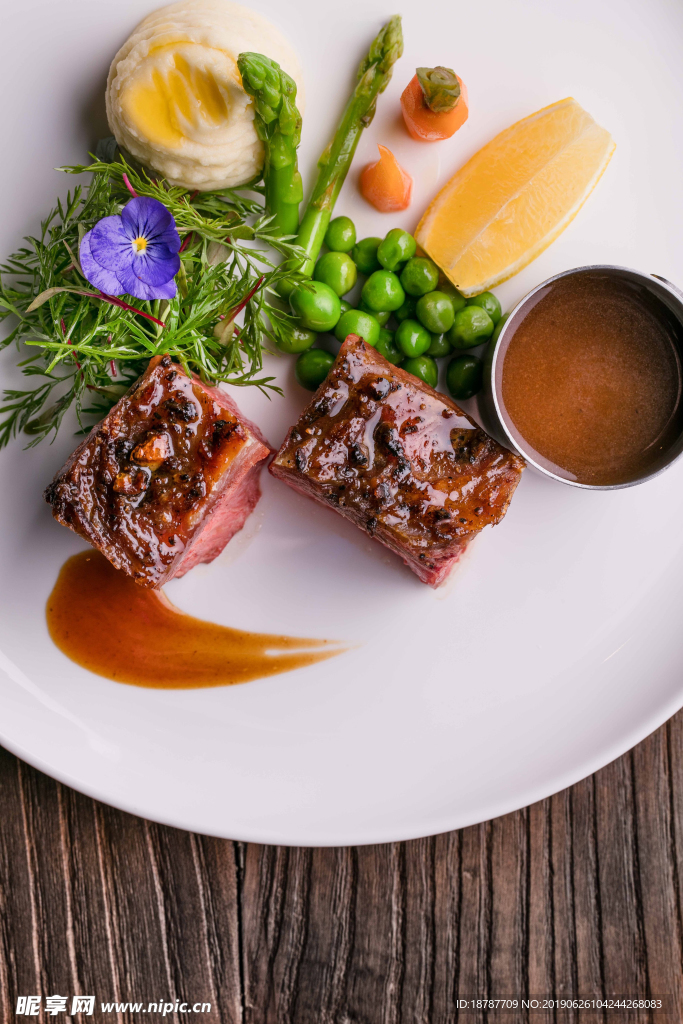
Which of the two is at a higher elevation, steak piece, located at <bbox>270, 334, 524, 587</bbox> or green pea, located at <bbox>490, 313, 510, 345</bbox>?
green pea, located at <bbox>490, 313, 510, 345</bbox>

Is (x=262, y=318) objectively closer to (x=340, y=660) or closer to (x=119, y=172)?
(x=119, y=172)

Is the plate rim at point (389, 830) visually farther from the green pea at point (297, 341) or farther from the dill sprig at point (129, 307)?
the green pea at point (297, 341)

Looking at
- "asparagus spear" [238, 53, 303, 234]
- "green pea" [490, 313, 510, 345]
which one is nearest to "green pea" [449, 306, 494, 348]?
"green pea" [490, 313, 510, 345]

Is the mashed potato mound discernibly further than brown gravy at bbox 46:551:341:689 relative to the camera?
No

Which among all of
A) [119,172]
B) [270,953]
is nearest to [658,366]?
[119,172]

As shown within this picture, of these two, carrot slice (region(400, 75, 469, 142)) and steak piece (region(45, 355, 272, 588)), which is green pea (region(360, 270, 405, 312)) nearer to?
carrot slice (region(400, 75, 469, 142))

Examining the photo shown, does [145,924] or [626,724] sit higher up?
[626,724]

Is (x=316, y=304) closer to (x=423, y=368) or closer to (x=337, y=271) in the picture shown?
(x=337, y=271)

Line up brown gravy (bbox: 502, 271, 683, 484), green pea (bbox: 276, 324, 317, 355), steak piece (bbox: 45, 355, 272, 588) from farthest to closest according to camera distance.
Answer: green pea (bbox: 276, 324, 317, 355), brown gravy (bbox: 502, 271, 683, 484), steak piece (bbox: 45, 355, 272, 588)
